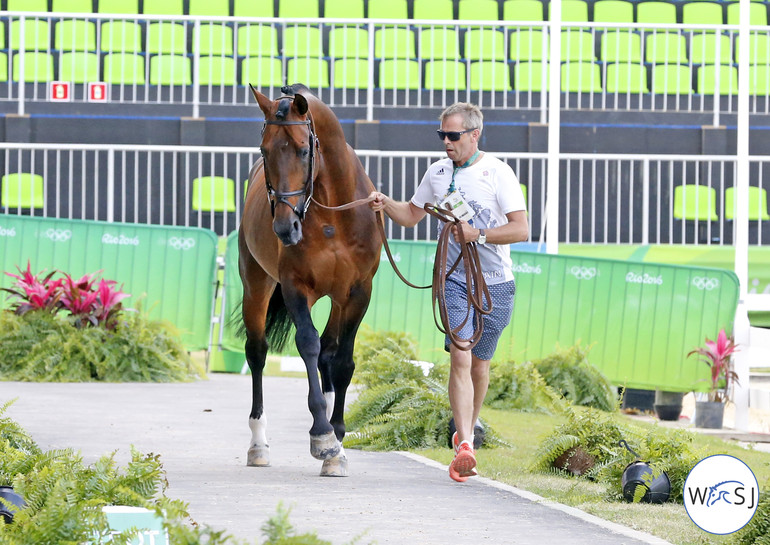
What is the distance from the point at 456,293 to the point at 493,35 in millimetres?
14483

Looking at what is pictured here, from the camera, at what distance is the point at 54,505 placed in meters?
3.94

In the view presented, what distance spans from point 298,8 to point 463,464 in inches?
678


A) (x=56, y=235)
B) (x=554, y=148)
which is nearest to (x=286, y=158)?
(x=554, y=148)

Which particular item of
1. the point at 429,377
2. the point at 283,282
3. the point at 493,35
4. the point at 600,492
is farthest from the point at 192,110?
the point at 600,492

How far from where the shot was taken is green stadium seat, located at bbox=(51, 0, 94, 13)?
74.4 ft

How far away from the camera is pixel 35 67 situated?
21.1 meters

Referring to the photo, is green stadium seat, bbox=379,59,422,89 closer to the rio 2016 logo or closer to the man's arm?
the man's arm

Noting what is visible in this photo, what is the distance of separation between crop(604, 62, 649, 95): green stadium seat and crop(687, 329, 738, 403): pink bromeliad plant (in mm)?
8801

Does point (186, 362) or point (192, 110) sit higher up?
point (192, 110)

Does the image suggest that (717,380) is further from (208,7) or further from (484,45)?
(208,7)

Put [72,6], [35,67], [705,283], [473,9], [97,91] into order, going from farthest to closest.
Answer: [473,9] → [72,6] → [35,67] → [97,91] → [705,283]

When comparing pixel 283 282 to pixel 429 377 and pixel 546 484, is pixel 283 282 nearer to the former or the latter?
pixel 546 484

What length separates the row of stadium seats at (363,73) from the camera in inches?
843

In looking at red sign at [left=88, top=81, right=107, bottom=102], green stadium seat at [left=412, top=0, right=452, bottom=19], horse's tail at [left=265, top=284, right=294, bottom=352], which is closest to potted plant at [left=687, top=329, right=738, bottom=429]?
horse's tail at [left=265, top=284, right=294, bottom=352]
